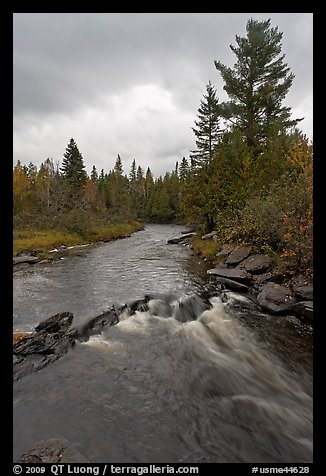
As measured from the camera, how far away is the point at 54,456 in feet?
12.7

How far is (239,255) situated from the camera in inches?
606

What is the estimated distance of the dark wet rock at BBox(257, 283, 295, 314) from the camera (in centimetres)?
997

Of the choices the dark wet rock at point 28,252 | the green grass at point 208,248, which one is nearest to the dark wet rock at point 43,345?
the green grass at point 208,248

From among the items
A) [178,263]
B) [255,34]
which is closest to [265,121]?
[255,34]

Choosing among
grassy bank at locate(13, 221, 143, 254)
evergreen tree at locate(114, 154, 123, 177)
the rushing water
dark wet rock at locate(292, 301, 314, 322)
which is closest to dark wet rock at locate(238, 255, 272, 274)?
the rushing water

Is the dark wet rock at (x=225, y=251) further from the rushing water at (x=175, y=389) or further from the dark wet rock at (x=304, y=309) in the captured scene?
the dark wet rock at (x=304, y=309)

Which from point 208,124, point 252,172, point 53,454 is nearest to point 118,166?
point 208,124

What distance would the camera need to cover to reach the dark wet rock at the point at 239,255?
15125 millimetres

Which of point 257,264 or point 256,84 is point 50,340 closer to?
point 257,264

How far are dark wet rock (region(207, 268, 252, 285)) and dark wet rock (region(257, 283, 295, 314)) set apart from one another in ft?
6.19

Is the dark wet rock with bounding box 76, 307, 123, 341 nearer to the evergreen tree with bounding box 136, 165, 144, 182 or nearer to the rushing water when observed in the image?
the rushing water

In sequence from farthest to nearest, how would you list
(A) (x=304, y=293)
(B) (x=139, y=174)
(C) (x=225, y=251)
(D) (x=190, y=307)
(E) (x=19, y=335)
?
(B) (x=139, y=174) < (C) (x=225, y=251) < (D) (x=190, y=307) < (A) (x=304, y=293) < (E) (x=19, y=335)

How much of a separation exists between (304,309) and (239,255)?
6385 millimetres

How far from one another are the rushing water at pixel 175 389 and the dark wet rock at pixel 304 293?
112 centimetres
